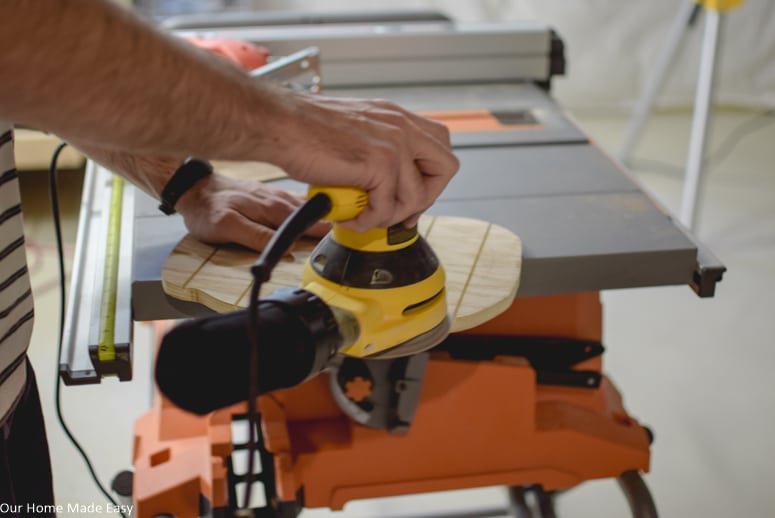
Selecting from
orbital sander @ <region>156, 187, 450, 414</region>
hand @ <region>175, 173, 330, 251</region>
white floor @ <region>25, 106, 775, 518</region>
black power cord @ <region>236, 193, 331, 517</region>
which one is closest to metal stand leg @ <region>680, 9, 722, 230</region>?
white floor @ <region>25, 106, 775, 518</region>

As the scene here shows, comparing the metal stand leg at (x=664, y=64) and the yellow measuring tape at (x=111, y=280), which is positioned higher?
the metal stand leg at (x=664, y=64)

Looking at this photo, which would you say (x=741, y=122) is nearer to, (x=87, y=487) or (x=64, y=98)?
(x=87, y=487)

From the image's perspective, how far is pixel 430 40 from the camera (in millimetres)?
1641

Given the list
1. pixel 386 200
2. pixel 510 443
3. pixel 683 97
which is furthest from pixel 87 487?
pixel 683 97

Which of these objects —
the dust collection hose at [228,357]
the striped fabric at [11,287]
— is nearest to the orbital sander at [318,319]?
the dust collection hose at [228,357]

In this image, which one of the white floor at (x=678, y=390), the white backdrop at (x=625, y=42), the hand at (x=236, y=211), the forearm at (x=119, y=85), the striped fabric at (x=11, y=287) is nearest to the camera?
the forearm at (x=119, y=85)

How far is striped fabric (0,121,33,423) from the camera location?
2.67 ft

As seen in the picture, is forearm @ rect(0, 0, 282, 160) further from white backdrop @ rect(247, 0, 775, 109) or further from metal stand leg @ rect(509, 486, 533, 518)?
white backdrop @ rect(247, 0, 775, 109)

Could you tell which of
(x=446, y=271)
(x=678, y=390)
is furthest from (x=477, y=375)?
(x=678, y=390)

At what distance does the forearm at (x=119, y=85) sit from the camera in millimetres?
513

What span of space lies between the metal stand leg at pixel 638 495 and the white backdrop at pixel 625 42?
2679mm

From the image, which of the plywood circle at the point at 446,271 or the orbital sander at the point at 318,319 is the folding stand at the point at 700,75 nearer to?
the plywood circle at the point at 446,271

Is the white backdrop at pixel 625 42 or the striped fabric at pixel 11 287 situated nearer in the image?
the striped fabric at pixel 11 287

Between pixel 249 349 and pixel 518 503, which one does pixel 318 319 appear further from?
pixel 518 503
